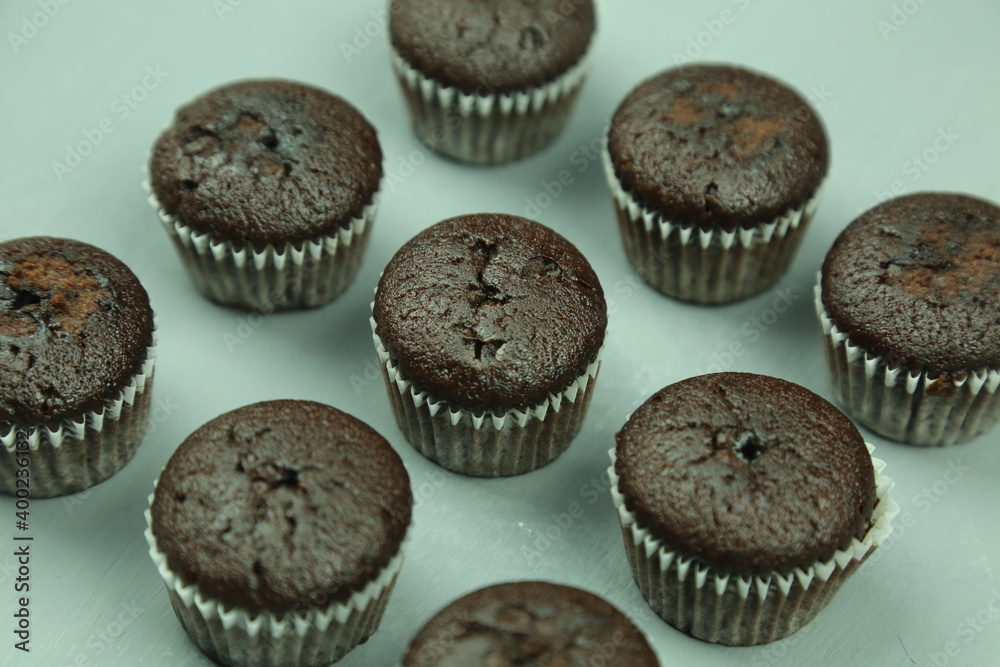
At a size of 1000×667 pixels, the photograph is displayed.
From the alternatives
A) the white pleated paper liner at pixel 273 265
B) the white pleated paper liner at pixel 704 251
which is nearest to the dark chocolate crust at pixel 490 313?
the white pleated paper liner at pixel 273 265

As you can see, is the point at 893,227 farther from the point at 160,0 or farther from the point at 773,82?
the point at 160,0

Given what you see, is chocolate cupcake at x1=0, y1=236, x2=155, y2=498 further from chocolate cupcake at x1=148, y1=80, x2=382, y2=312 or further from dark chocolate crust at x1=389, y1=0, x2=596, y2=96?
dark chocolate crust at x1=389, y1=0, x2=596, y2=96

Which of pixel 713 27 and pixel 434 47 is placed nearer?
pixel 434 47

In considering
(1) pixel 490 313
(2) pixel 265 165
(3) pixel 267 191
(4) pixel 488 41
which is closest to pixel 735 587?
Result: (1) pixel 490 313

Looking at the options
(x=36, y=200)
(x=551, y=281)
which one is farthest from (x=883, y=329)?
(x=36, y=200)

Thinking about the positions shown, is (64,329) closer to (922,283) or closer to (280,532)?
(280,532)
